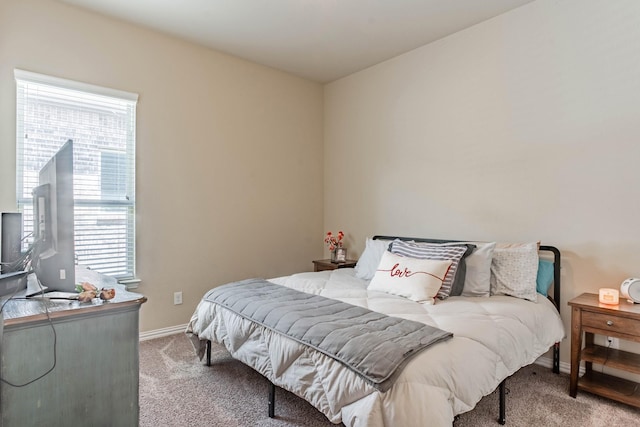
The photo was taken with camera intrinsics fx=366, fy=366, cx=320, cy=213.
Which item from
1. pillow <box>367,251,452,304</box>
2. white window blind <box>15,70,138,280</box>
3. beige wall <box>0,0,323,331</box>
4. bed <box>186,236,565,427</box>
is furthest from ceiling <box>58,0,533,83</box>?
pillow <box>367,251,452,304</box>

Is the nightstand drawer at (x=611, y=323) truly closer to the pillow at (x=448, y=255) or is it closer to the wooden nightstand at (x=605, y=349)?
the wooden nightstand at (x=605, y=349)

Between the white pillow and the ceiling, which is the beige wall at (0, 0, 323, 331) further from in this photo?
the white pillow

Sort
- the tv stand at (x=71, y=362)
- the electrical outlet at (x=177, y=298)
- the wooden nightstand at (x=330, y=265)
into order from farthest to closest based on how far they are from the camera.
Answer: the wooden nightstand at (x=330, y=265)
the electrical outlet at (x=177, y=298)
the tv stand at (x=71, y=362)

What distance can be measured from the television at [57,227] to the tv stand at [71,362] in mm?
131

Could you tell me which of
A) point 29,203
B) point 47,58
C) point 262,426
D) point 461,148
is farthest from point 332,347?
point 47,58

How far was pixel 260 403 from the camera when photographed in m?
2.17

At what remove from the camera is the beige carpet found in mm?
1990

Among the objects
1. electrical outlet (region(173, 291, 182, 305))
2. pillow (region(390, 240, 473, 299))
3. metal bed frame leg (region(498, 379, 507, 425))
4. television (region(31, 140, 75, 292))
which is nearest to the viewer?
television (region(31, 140, 75, 292))

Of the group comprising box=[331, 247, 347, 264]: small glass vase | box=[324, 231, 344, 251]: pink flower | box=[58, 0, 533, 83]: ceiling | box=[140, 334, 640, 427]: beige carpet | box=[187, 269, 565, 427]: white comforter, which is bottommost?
box=[140, 334, 640, 427]: beige carpet

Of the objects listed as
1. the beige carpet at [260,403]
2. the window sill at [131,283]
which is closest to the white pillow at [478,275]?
the beige carpet at [260,403]

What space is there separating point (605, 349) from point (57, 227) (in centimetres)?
313

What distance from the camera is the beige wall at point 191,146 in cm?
278

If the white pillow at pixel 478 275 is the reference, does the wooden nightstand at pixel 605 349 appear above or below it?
below

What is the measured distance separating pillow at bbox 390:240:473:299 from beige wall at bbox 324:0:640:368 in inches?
23.1
